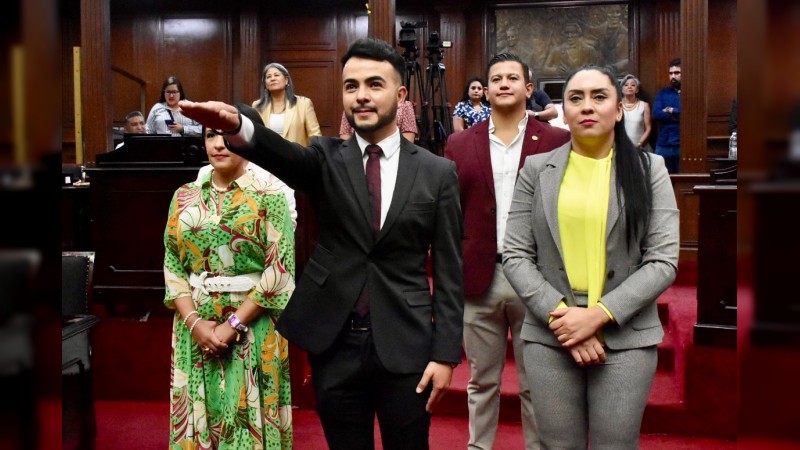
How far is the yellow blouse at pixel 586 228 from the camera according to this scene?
2.04 metres

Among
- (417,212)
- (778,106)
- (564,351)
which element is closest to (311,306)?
(417,212)

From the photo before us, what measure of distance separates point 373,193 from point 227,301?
0.91 meters

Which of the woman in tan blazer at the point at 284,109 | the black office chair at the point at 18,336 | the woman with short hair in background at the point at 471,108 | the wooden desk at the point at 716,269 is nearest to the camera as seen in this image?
the black office chair at the point at 18,336

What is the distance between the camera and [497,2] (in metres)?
9.88

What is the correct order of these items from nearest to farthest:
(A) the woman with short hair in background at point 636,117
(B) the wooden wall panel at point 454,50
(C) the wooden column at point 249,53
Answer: (A) the woman with short hair in background at point 636,117 < (B) the wooden wall panel at point 454,50 < (C) the wooden column at point 249,53

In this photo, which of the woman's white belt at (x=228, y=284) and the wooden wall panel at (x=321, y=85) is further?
the wooden wall panel at (x=321, y=85)

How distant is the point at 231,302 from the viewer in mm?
2578

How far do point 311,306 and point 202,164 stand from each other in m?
2.74

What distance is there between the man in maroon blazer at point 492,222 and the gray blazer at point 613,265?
62 centimetres

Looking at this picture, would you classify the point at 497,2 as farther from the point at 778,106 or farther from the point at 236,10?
the point at 778,106

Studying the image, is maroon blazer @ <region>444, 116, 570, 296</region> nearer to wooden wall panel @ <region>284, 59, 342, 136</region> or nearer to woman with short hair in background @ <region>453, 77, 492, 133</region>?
woman with short hair in background @ <region>453, 77, 492, 133</region>

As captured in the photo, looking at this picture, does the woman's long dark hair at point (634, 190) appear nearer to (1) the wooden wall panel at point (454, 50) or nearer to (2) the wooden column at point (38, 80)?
(2) the wooden column at point (38, 80)

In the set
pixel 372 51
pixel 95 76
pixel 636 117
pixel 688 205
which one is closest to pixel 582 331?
pixel 372 51

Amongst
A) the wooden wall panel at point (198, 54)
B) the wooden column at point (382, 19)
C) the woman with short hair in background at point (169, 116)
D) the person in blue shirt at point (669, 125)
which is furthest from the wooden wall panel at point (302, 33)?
the person in blue shirt at point (669, 125)
